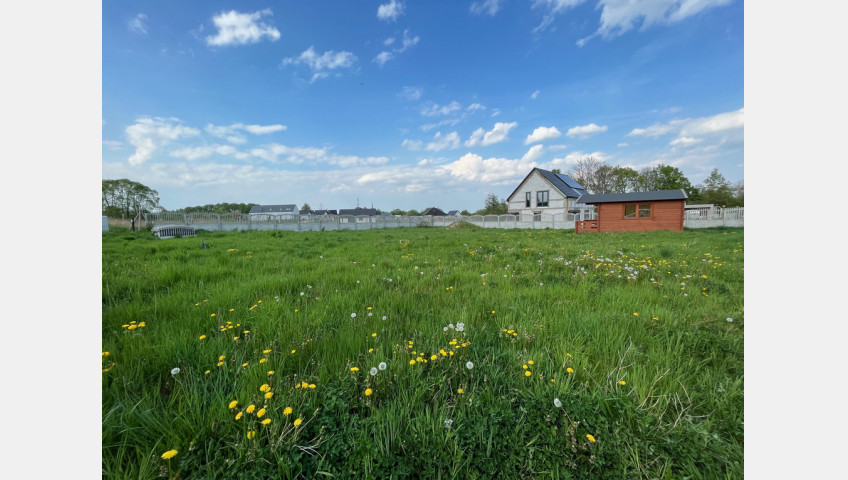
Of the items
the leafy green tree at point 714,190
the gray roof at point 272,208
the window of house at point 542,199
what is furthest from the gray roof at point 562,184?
the gray roof at point 272,208

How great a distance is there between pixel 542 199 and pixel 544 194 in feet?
2.35

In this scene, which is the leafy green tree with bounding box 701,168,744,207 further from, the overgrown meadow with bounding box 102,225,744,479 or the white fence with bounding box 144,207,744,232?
the overgrown meadow with bounding box 102,225,744,479

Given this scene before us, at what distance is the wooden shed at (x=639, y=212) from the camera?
1948 centimetres

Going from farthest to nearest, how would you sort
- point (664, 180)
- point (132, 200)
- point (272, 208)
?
point (272, 208), point (664, 180), point (132, 200)

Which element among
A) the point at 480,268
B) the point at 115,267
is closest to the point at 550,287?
the point at 480,268

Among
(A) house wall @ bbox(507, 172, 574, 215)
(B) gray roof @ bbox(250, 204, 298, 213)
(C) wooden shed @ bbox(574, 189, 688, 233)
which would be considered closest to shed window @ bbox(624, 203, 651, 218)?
(C) wooden shed @ bbox(574, 189, 688, 233)

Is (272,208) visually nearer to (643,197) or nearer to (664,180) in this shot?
(643,197)

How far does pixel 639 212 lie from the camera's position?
20672 millimetres

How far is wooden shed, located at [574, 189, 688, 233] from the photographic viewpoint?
63.9 ft

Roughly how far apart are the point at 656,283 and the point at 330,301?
460cm

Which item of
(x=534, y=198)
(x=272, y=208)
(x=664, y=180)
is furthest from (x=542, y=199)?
(x=272, y=208)

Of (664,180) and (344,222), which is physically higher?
(664,180)

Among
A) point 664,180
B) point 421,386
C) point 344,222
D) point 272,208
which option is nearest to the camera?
point 421,386

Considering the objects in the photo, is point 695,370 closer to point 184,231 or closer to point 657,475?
point 657,475
